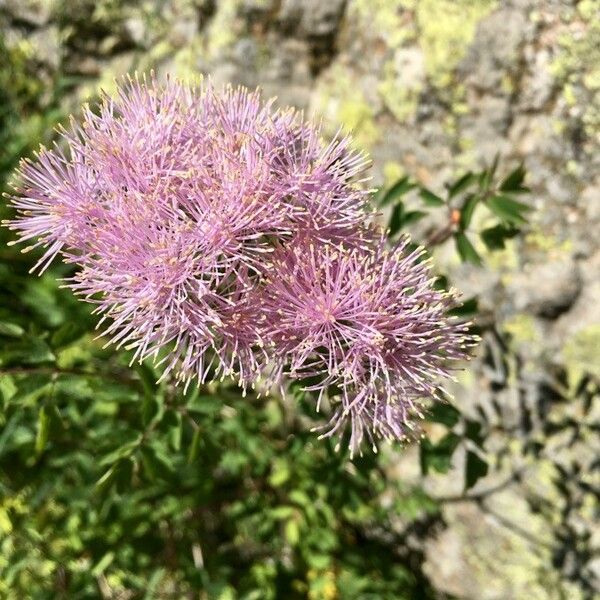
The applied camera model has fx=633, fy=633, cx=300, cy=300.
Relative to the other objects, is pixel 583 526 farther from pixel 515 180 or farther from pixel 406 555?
pixel 515 180

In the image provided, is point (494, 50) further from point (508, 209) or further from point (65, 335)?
point (65, 335)

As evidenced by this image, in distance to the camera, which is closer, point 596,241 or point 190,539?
point 596,241

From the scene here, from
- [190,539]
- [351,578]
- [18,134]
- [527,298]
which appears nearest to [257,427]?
[190,539]

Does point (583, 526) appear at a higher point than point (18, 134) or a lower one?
lower

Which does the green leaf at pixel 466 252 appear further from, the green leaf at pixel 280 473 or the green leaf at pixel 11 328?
the green leaf at pixel 11 328

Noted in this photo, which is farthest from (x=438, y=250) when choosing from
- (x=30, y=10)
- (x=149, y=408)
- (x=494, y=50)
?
(x=30, y=10)

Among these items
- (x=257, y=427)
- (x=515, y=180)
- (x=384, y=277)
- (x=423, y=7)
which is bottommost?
(x=257, y=427)

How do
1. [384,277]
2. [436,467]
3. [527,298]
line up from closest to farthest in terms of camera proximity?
1. [384,277]
2. [436,467]
3. [527,298]
